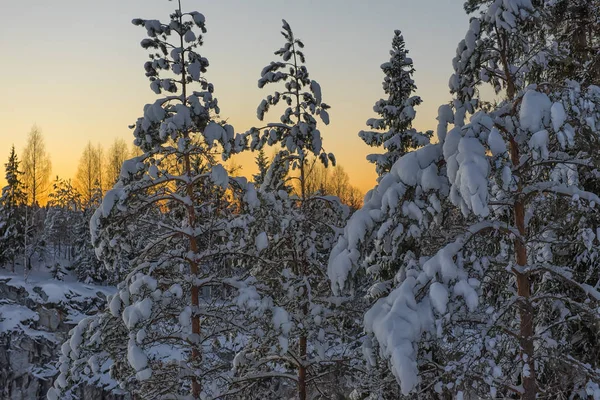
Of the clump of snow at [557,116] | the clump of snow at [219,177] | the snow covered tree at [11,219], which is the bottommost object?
the clump of snow at [557,116]

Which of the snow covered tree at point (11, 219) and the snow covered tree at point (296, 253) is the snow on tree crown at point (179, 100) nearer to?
the snow covered tree at point (296, 253)

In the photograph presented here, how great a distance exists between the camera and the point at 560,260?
31.6ft

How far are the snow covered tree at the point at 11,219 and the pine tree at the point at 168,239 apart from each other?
4075 cm

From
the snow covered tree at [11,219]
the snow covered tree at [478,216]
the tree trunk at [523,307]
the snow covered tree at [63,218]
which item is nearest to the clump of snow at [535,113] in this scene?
the snow covered tree at [478,216]

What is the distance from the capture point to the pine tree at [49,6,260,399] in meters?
8.95

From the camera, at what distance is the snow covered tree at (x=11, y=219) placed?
44.6 meters

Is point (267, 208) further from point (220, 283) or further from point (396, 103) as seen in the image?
point (396, 103)

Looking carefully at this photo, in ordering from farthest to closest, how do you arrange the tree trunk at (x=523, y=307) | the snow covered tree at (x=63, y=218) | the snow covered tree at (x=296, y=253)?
the snow covered tree at (x=63, y=218) < the snow covered tree at (x=296, y=253) < the tree trunk at (x=523, y=307)

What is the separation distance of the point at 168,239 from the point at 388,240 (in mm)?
5928

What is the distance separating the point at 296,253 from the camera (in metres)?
11.3

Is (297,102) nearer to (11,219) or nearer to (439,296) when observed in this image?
(439,296)

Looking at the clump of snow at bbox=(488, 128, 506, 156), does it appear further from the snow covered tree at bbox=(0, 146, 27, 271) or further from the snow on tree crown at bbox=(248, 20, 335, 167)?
the snow covered tree at bbox=(0, 146, 27, 271)

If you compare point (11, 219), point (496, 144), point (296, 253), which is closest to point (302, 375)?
point (296, 253)

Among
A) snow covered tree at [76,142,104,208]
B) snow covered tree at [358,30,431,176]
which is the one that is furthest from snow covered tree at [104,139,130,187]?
snow covered tree at [358,30,431,176]
